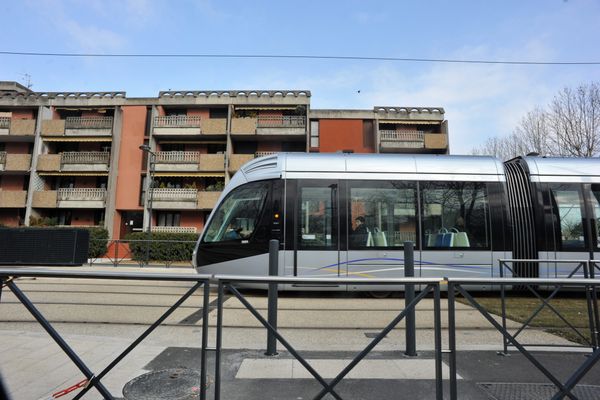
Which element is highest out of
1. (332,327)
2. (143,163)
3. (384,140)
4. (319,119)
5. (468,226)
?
(319,119)

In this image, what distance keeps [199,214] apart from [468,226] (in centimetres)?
2230

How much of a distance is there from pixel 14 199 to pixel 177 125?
45.3 feet

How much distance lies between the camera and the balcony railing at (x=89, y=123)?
92.0ft

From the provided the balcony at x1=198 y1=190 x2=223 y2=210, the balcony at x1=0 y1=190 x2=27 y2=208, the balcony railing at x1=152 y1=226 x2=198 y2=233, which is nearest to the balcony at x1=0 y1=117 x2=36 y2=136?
the balcony at x1=0 y1=190 x2=27 y2=208

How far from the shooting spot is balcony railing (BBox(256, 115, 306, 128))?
27.7 m

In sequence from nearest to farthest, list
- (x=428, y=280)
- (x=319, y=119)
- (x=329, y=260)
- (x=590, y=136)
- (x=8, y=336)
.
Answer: (x=428, y=280) → (x=8, y=336) → (x=329, y=260) → (x=590, y=136) → (x=319, y=119)

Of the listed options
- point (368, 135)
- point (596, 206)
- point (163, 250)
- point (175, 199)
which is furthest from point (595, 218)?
point (175, 199)

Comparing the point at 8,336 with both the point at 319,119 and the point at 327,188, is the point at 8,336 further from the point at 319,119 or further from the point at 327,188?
the point at 319,119

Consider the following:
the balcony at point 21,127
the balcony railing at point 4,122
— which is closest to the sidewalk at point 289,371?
the balcony at point 21,127

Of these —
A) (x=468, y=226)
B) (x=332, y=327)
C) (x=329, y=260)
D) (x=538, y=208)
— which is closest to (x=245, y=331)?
(x=332, y=327)

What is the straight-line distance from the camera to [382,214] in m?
8.39

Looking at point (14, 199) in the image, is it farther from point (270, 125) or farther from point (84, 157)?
point (270, 125)

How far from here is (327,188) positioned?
8.42 m

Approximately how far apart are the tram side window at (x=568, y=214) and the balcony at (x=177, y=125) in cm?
2441
